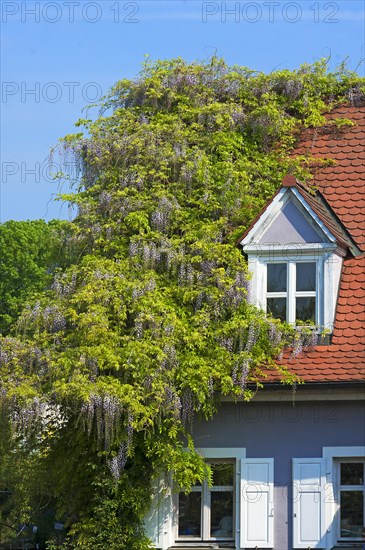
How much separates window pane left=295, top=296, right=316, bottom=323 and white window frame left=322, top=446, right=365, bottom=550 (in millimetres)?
2188

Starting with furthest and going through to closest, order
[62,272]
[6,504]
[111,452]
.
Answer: [6,504] → [62,272] → [111,452]

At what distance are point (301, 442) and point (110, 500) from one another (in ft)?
10.1

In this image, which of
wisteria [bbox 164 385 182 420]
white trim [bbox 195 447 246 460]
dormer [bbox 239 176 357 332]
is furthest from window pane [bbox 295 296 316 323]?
wisteria [bbox 164 385 182 420]

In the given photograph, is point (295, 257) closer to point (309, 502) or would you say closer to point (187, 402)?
point (187, 402)

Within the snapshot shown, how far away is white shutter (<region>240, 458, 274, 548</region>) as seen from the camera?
20328 mm

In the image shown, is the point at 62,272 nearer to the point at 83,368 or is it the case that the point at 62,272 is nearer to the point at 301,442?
the point at 83,368

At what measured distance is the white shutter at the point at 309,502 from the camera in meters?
20.1

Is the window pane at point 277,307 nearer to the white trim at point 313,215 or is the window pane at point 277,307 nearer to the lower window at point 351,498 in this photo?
the white trim at point 313,215

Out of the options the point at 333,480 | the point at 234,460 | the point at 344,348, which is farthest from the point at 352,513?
the point at 344,348

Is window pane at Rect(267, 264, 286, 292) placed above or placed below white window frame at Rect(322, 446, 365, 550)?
above

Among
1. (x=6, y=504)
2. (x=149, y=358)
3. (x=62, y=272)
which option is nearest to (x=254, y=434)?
(x=149, y=358)

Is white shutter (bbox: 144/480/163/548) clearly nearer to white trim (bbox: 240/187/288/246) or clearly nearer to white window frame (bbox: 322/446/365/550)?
white window frame (bbox: 322/446/365/550)

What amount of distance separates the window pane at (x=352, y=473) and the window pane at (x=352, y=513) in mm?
172

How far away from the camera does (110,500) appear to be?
20.2m
